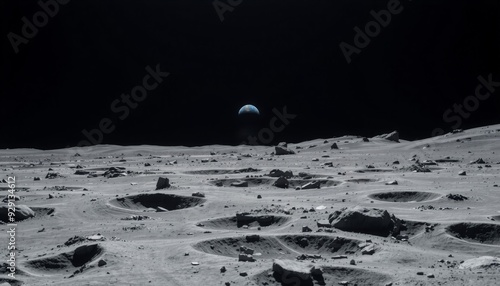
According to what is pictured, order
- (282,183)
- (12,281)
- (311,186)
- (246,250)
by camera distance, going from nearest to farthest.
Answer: (12,281), (246,250), (311,186), (282,183)

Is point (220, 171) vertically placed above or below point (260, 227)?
above

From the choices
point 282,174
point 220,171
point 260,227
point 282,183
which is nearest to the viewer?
point 260,227

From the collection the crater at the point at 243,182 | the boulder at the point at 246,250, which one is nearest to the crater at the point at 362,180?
the crater at the point at 243,182

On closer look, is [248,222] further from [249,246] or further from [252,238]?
[249,246]

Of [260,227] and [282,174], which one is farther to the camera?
[282,174]

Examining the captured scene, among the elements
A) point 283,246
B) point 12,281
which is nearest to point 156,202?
point 283,246

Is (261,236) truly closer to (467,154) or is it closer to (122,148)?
(467,154)
